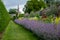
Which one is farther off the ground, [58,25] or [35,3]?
[58,25]

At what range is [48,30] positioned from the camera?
31.7ft

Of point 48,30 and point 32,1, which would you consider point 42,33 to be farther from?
point 32,1

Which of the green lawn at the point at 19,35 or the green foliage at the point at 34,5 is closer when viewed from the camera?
the green lawn at the point at 19,35

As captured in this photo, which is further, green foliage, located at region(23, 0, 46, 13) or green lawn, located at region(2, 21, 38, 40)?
green foliage, located at region(23, 0, 46, 13)

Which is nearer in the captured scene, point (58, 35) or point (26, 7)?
point (58, 35)

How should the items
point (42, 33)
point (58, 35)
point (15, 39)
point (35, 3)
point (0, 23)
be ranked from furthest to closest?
point (35, 3)
point (0, 23)
point (15, 39)
point (42, 33)
point (58, 35)

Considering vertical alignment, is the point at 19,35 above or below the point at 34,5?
above

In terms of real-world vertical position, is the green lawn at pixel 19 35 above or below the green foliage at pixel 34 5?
above

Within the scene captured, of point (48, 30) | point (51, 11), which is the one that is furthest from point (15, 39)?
point (51, 11)

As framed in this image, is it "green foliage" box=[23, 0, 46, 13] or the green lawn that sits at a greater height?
the green lawn

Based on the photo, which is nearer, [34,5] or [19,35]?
[19,35]

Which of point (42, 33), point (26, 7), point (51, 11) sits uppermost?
point (42, 33)

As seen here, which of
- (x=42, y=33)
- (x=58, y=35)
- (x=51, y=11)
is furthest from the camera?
(x=51, y=11)

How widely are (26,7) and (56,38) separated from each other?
6629cm
